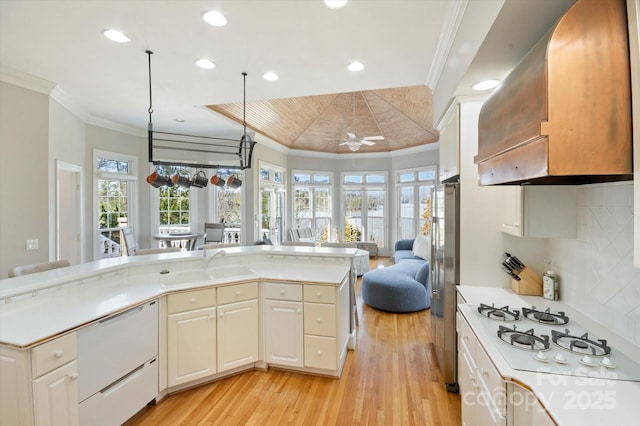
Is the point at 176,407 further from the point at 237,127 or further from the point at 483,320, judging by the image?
the point at 237,127

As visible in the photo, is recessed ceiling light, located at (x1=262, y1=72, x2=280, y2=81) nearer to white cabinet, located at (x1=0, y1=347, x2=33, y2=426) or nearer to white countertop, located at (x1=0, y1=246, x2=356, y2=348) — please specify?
white countertop, located at (x1=0, y1=246, x2=356, y2=348)

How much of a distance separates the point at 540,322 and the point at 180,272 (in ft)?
9.67

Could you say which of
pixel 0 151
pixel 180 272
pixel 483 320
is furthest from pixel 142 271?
pixel 483 320

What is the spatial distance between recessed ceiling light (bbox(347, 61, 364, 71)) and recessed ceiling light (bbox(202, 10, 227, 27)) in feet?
4.27

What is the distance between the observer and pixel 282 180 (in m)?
7.96

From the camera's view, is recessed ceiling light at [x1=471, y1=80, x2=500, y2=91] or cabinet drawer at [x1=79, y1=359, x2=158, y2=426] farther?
recessed ceiling light at [x1=471, y1=80, x2=500, y2=91]

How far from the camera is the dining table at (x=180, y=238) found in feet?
18.2

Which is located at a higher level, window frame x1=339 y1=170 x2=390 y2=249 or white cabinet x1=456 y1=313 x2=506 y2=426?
window frame x1=339 y1=170 x2=390 y2=249

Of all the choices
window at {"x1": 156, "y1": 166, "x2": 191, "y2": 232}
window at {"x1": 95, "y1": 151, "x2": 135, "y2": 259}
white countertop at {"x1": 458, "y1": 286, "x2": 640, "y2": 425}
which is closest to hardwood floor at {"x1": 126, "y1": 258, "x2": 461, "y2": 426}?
white countertop at {"x1": 458, "y1": 286, "x2": 640, "y2": 425}

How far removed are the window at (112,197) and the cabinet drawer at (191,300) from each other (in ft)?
12.8

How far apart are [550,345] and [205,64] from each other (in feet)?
11.9

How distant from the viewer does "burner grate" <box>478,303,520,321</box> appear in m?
1.82

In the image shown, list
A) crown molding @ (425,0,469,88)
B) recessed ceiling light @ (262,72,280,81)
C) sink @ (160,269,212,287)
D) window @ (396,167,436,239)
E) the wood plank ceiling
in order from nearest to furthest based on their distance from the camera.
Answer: crown molding @ (425,0,469,88), sink @ (160,269,212,287), recessed ceiling light @ (262,72,280,81), the wood plank ceiling, window @ (396,167,436,239)

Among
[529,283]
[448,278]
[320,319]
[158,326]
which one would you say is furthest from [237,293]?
[529,283]
